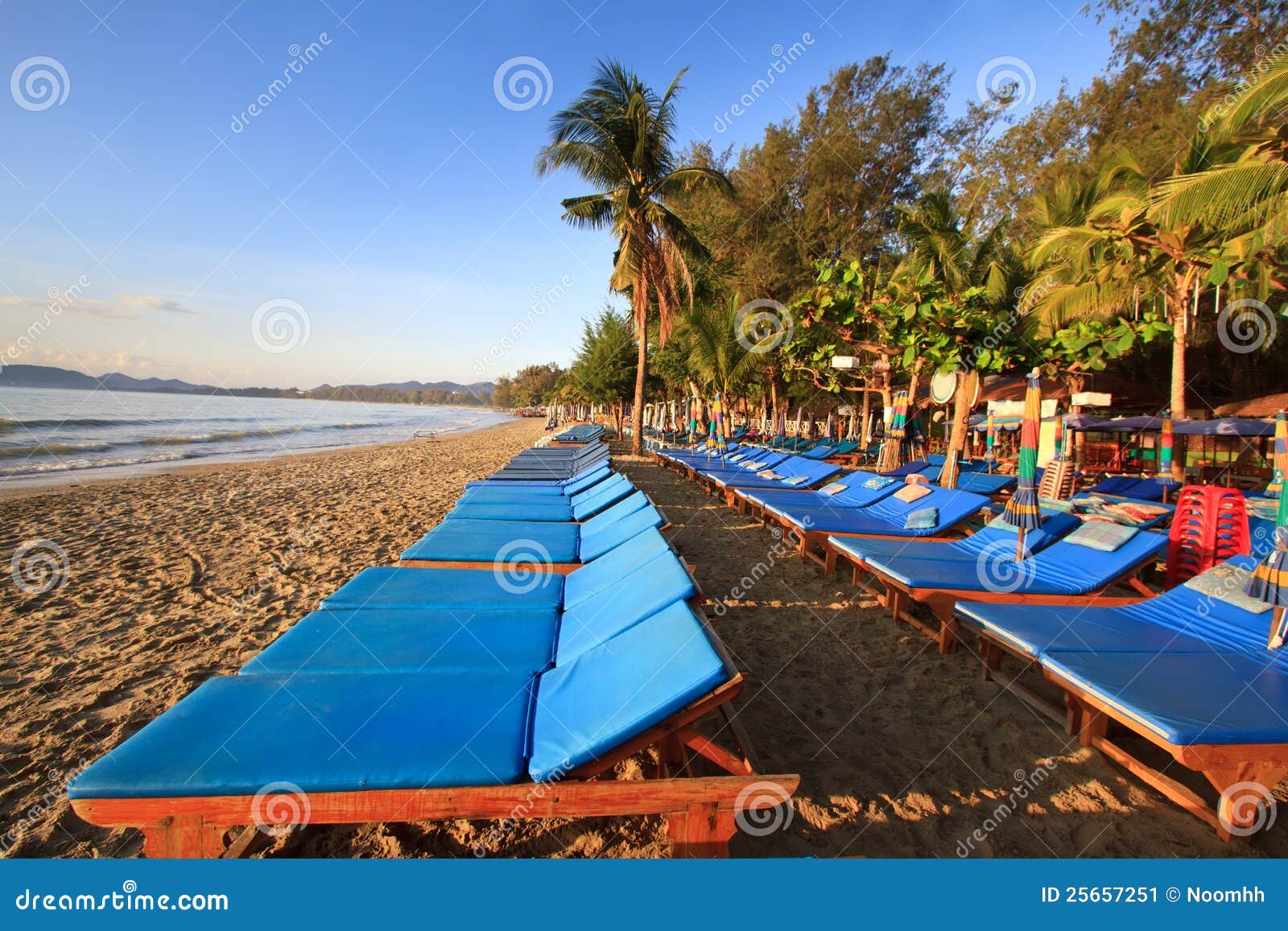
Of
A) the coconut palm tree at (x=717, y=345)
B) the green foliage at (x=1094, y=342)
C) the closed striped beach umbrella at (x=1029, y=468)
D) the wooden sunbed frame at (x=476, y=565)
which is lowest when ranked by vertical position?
the wooden sunbed frame at (x=476, y=565)

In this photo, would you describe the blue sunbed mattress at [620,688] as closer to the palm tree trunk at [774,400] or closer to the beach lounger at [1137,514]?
the beach lounger at [1137,514]

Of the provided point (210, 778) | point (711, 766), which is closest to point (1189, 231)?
point (711, 766)

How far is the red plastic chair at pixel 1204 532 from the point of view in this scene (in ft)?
14.8

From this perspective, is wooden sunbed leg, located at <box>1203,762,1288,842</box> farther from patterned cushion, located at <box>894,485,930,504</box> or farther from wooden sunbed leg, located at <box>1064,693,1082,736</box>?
patterned cushion, located at <box>894,485,930,504</box>

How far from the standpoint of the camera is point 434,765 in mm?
1882

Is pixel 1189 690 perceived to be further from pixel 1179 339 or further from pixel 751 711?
pixel 1179 339

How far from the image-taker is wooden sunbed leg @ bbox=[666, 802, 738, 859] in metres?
1.88

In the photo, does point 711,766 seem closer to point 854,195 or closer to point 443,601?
point 443,601

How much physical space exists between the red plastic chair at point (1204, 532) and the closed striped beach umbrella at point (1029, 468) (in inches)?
40.2

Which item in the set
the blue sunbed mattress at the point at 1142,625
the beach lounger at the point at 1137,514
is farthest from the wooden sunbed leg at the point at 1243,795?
the beach lounger at the point at 1137,514

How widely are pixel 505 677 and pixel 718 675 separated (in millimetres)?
1084

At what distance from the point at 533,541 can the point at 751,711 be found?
2.53m

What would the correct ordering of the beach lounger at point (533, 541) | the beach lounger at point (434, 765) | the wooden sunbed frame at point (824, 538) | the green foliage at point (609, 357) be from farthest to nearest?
the green foliage at point (609, 357) → the wooden sunbed frame at point (824, 538) → the beach lounger at point (533, 541) → the beach lounger at point (434, 765)

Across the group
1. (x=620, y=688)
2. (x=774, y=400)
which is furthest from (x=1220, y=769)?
(x=774, y=400)
